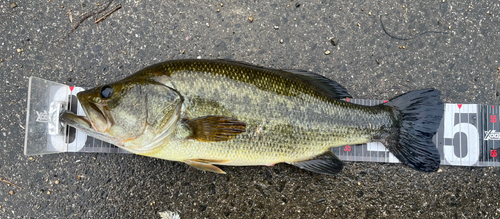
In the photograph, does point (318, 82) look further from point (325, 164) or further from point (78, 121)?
point (78, 121)

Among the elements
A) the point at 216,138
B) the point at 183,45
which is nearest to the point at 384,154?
the point at 216,138

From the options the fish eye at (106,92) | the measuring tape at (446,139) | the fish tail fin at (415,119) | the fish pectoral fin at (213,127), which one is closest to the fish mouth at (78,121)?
the fish eye at (106,92)

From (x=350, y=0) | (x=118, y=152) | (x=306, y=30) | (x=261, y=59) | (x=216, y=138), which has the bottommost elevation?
(x=118, y=152)

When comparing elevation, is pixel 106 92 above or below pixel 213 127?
above

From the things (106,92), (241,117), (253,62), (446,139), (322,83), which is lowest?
(446,139)

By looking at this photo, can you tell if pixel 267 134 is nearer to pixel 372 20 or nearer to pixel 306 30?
pixel 306 30

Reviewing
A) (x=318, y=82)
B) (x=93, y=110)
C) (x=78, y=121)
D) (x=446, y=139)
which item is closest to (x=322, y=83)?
(x=318, y=82)
